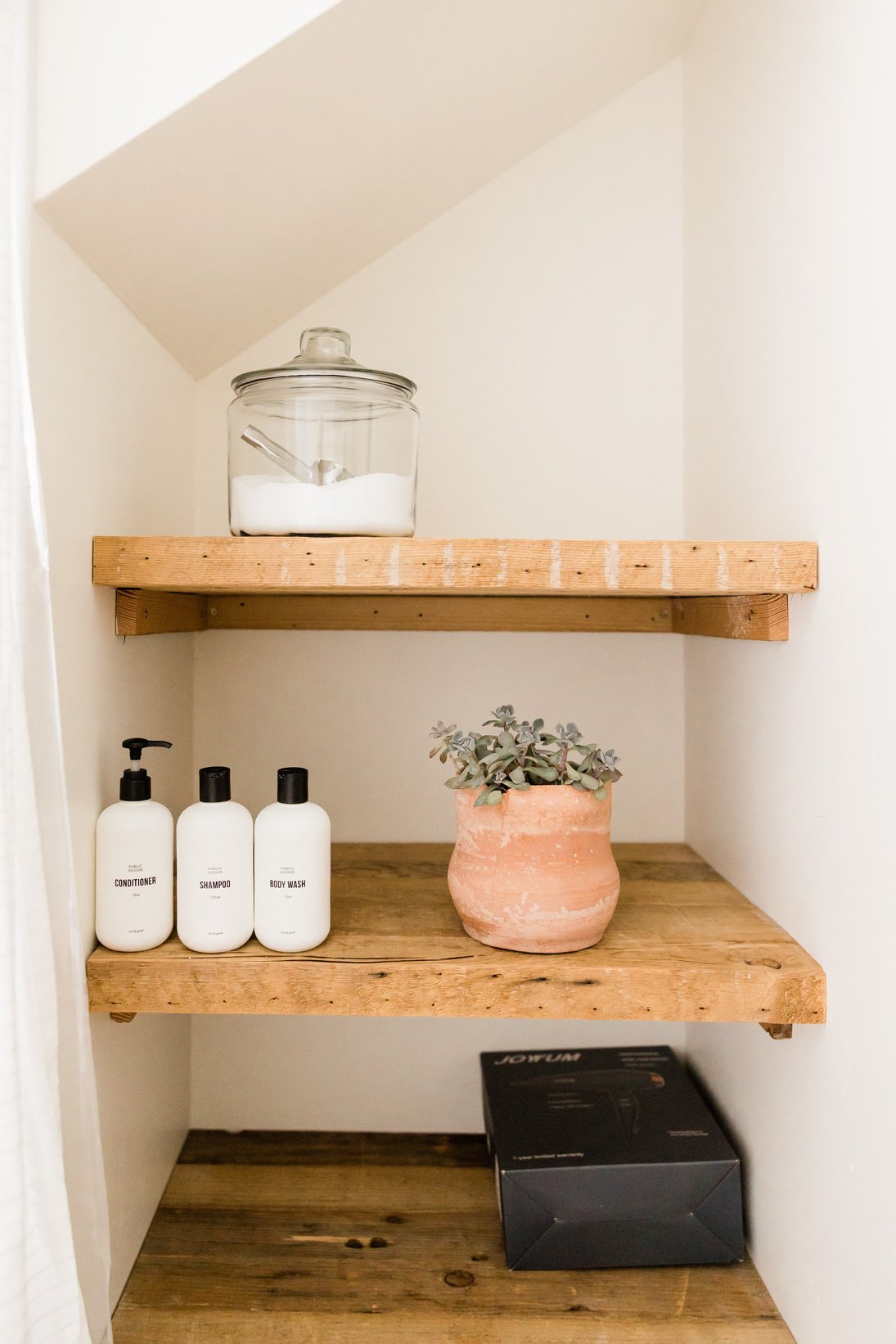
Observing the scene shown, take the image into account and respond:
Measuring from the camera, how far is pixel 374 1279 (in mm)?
1048

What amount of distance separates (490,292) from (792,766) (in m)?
0.78

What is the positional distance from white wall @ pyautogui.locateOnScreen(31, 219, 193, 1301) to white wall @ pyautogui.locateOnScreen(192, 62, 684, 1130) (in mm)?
112

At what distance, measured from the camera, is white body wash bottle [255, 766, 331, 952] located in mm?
895

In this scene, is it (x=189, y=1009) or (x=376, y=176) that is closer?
(x=189, y=1009)

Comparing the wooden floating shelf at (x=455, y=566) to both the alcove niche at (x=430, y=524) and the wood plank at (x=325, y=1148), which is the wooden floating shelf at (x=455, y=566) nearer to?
the alcove niche at (x=430, y=524)

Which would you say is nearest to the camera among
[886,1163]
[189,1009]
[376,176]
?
[886,1163]

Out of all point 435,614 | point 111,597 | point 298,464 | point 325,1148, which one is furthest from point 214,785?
point 325,1148

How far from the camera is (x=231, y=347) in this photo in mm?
1272

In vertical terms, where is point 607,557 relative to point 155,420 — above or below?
below

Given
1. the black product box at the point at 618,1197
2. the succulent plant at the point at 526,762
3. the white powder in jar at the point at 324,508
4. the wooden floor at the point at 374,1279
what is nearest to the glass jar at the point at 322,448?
the white powder in jar at the point at 324,508

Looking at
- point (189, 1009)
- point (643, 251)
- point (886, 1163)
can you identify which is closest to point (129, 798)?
point (189, 1009)

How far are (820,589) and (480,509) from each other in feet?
1.82

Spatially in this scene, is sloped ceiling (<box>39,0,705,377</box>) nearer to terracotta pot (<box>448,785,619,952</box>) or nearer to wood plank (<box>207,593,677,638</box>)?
wood plank (<box>207,593,677,638</box>)

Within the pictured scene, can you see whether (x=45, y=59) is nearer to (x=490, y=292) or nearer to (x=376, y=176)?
(x=376, y=176)
